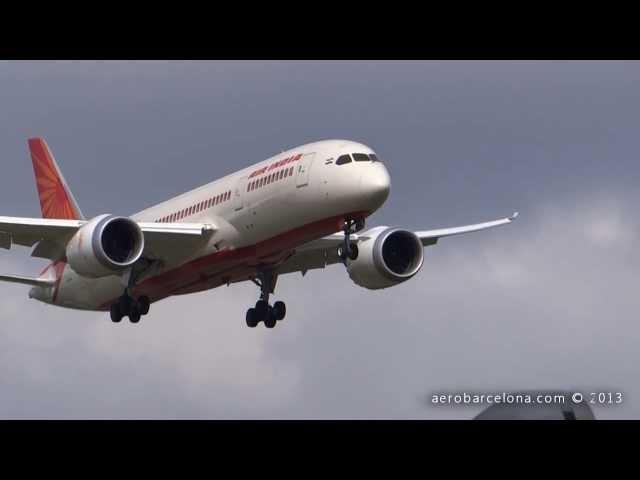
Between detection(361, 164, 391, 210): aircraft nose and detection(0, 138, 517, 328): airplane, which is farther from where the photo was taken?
detection(0, 138, 517, 328): airplane

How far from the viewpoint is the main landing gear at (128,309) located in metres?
59.4

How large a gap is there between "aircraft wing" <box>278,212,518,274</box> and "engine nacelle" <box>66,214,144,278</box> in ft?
23.8

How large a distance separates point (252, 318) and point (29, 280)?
9547mm

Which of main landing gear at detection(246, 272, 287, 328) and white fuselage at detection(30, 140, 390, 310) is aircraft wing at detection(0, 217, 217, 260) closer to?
white fuselage at detection(30, 140, 390, 310)

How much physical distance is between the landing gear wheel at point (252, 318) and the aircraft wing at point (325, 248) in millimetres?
1985

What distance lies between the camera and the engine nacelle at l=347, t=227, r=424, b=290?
6034cm

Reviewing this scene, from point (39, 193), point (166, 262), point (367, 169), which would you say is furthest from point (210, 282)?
point (39, 193)

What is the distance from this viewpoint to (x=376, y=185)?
170 ft

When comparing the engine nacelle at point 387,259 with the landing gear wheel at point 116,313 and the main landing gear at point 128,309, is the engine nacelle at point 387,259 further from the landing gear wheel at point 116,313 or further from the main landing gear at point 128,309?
the landing gear wheel at point 116,313

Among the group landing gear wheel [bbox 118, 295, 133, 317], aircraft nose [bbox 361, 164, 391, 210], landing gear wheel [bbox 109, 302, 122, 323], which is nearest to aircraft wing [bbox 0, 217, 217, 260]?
landing gear wheel [bbox 118, 295, 133, 317]

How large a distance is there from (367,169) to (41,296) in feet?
65.7

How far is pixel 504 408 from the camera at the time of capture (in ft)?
141

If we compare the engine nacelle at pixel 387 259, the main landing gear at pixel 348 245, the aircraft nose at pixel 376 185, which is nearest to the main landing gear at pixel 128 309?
the engine nacelle at pixel 387 259

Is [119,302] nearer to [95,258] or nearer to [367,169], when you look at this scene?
[95,258]
